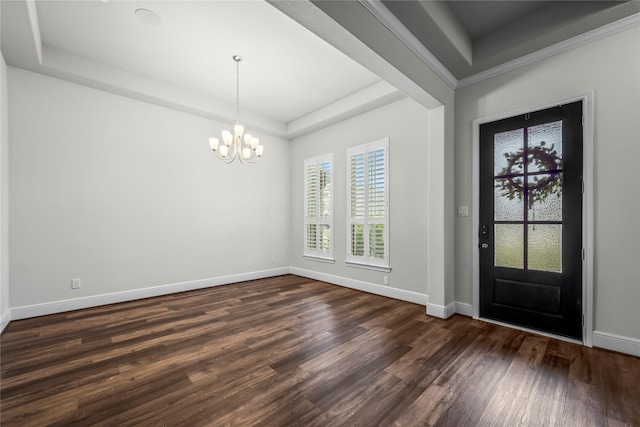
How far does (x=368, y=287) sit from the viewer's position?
175 inches

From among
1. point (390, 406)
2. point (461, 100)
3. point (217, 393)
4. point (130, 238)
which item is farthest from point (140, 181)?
point (461, 100)

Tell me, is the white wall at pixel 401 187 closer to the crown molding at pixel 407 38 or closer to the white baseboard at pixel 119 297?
the crown molding at pixel 407 38

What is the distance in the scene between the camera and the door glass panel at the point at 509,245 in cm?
298

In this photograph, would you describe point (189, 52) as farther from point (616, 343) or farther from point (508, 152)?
point (616, 343)

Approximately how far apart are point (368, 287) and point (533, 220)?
2454 millimetres

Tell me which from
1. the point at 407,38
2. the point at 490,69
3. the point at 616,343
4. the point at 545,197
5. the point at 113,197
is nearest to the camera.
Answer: the point at 616,343

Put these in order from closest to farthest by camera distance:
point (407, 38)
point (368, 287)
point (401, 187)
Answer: point (407, 38)
point (401, 187)
point (368, 287)

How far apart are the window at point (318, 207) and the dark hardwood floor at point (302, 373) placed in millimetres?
2079

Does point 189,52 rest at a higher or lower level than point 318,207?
higher

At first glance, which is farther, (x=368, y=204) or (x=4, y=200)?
(x=368, y=204)

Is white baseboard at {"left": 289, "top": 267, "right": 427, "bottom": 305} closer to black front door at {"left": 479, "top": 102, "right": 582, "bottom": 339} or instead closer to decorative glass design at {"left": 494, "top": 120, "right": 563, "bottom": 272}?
black front door at {"left": 479, "top": 102, "right": 582, "bottom": 339}

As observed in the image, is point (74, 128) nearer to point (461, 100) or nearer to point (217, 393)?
point (217, 393)

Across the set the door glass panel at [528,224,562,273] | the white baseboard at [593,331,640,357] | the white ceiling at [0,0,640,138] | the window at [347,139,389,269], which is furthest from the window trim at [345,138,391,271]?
the white baseboard at [593,331,640,357]

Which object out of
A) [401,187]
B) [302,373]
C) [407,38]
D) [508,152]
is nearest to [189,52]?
[407,38]
